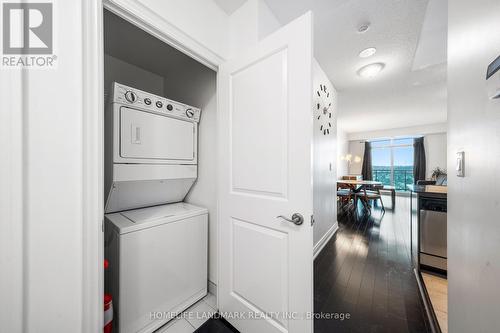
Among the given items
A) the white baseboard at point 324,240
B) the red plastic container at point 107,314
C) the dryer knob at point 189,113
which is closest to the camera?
the red plastic container at point 107,314

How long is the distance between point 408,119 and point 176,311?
7570 millimetres

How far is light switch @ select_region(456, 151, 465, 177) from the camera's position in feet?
2.46

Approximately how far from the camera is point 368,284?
68.8 inches

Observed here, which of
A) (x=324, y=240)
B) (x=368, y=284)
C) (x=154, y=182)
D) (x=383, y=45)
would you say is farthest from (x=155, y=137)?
(x=383, y=45)

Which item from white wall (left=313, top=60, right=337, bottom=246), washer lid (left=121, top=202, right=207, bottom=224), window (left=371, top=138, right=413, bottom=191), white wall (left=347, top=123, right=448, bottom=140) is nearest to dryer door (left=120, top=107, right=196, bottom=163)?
washer lid (left=121, top=202, right=207, bottom=224)

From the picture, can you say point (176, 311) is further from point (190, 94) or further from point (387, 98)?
point (387, 98)

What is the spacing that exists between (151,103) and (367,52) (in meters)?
2.60

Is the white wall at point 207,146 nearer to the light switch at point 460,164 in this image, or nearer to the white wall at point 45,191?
the white wall at point 45,191

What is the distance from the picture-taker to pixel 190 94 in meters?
1.92

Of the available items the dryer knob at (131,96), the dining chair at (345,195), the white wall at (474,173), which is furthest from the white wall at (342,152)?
the dryer knob at (131,96)

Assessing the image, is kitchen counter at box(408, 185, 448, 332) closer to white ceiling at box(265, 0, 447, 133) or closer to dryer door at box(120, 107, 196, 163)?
white ceiling at box(265, 0, 447, 133)

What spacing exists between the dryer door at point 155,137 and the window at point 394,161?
8527 mm

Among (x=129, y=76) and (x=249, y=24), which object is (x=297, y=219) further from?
(x=129, y=76)

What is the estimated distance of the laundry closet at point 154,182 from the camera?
3.96 feet
